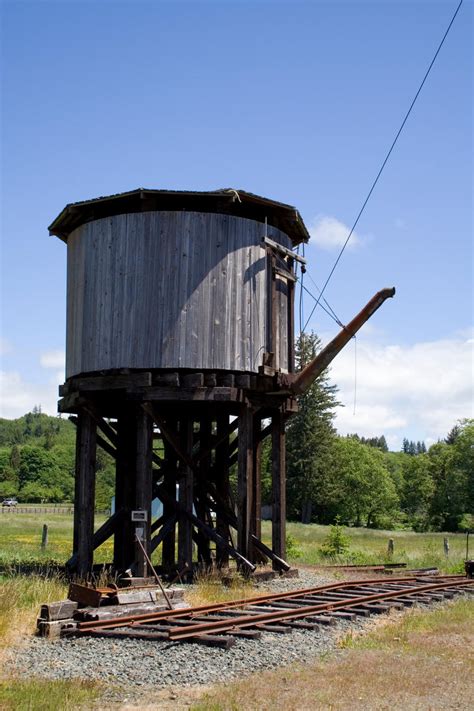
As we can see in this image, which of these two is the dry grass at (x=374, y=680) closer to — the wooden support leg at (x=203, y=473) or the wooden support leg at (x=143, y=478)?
the wooden support leg at (x=143, y=478)

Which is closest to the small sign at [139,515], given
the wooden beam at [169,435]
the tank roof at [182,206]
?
the wooden beam at [169,435]

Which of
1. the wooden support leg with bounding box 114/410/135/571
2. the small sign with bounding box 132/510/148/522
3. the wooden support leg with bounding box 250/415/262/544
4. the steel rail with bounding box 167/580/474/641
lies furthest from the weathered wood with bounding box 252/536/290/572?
the small sign with bounding box 132/510/148/522

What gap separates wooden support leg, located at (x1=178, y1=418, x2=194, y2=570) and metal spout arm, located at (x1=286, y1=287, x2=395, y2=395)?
270 centimetres

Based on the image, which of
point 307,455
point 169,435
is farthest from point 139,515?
point 307,455

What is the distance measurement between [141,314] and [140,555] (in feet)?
16.2

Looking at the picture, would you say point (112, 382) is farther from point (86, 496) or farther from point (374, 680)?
point (374, 680)

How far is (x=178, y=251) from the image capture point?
1809 centimetres

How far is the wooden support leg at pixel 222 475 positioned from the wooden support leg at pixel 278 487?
1.18 metres

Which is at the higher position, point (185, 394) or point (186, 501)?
point (185, 394)

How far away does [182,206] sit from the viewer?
60.5 ft

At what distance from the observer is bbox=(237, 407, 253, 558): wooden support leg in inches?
717

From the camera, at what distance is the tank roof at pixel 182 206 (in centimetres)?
1816

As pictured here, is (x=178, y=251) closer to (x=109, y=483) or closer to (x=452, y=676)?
(x=452, y=676)

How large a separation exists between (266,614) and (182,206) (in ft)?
30.6
